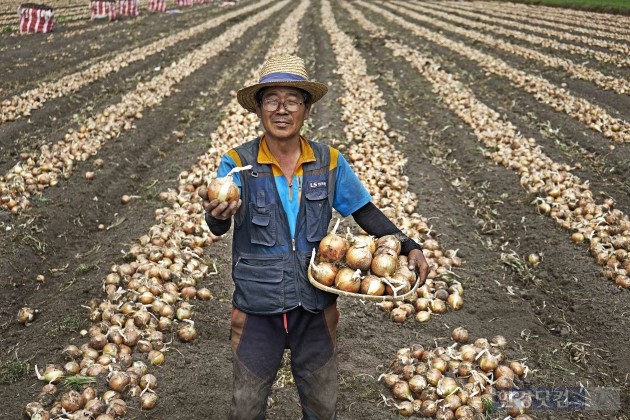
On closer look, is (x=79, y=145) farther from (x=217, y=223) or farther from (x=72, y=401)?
(x=217, y=223)

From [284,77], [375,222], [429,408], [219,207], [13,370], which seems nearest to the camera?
[219,207]

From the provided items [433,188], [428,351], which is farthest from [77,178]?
[428,351]

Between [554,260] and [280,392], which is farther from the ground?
[554,260]

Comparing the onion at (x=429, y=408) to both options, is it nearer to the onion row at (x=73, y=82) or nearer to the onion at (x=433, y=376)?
the onion at (x=433, y=376)

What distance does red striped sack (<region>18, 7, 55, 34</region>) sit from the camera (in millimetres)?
21953

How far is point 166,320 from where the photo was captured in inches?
178

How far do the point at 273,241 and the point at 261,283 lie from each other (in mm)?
227

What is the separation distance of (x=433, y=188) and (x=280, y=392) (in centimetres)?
444

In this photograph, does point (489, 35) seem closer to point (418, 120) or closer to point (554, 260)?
point (418, 120)

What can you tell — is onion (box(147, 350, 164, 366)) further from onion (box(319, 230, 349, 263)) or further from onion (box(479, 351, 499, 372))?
onion (box(479, 351, 499, 372))

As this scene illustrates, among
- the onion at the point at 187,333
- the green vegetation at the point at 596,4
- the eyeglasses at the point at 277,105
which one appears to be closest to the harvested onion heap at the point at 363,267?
the eyeglasses at the point at 277,105

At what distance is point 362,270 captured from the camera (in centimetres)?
284

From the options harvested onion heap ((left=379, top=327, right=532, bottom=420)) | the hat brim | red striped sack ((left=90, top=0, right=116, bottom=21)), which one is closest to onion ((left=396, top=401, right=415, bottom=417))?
harvested onion heap ((left=379, top=327, right=532, bottom=420))

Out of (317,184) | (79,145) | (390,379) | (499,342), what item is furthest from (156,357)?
(79,145)
